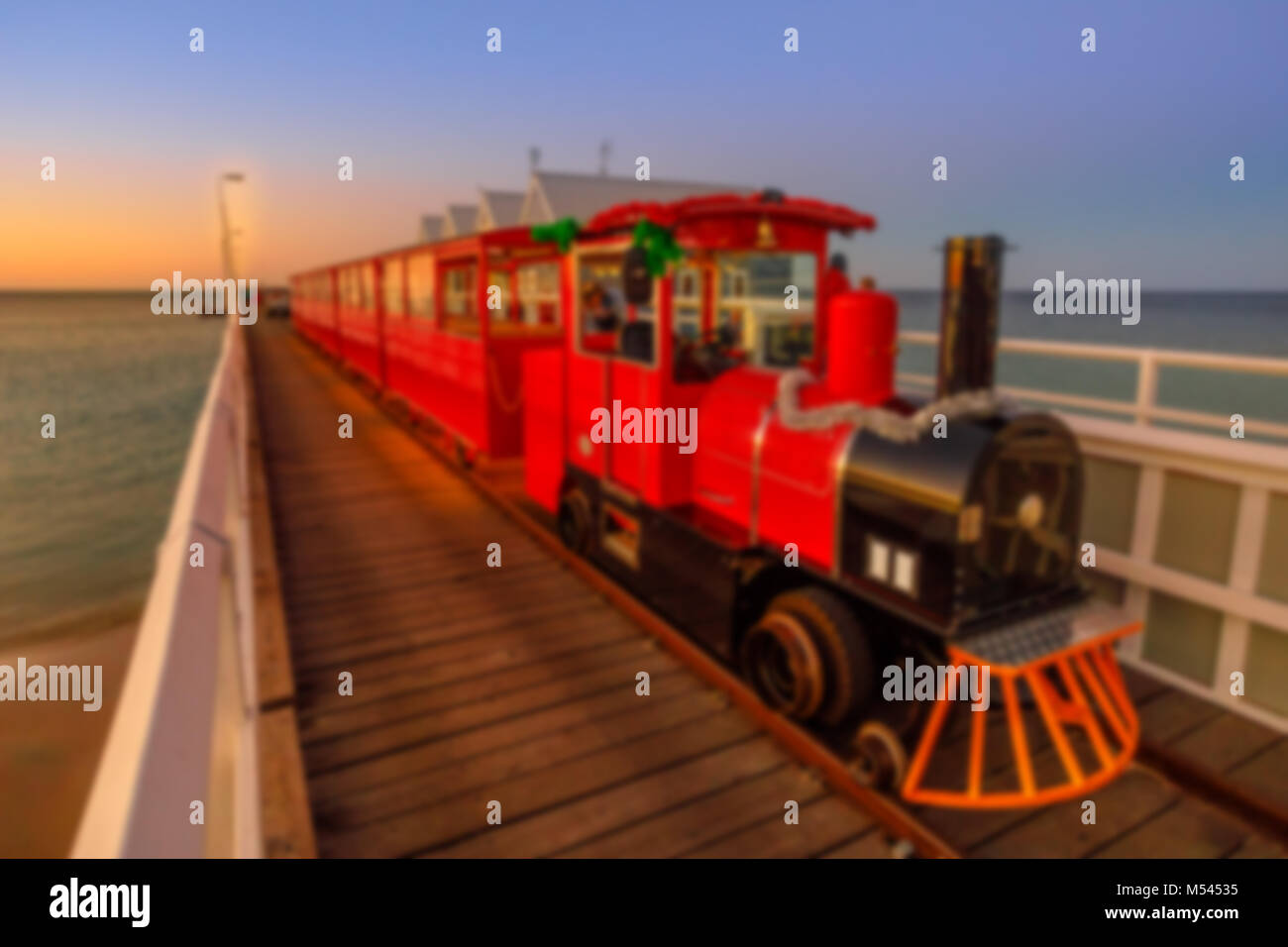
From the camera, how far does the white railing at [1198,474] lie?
13.3ft

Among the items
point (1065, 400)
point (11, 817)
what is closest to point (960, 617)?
point (1065, 400)

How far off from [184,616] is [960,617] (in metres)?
2.79

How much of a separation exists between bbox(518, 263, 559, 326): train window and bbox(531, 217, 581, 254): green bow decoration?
5235 mm

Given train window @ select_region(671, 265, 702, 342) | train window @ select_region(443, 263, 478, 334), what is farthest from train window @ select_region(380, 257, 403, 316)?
train window @ select_region(671, 265, 702, 342)

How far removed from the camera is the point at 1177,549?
444 cm

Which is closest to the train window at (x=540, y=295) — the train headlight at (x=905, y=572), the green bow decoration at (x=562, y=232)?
the green bow decoration at (x=562, y=232)

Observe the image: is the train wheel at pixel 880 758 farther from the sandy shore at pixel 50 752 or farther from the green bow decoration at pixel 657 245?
the sandy shore at pixel 50 752

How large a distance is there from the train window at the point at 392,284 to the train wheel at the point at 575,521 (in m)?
7.61

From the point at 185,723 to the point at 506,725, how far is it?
2822 millimetres

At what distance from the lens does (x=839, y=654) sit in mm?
3688

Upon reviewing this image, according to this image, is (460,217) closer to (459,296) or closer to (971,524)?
(459,296)

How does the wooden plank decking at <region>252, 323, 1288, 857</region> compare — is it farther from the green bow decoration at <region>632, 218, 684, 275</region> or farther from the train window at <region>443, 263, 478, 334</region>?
the train window at <region>443, 263, 478, 334</region>

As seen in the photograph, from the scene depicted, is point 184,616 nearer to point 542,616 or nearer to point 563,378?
point 542,616

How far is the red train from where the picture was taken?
3316 millimetres
